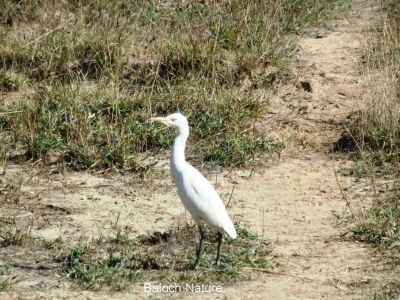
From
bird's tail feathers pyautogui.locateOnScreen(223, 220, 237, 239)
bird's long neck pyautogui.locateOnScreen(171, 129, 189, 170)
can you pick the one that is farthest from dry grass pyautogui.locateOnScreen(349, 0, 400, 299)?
bird's long neck pyautogui.locateOnScreen(171, 129, 189, 170)

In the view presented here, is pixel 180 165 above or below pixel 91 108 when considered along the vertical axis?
above

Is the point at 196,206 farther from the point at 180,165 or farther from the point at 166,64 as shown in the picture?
the point at 166,64

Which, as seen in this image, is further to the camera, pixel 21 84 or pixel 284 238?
pixel 21 84

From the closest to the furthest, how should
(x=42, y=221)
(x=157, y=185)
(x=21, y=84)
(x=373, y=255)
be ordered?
(x=373, y=255) < (x=42, y=221) < (x=157, y=185) < (x=21, y=84)

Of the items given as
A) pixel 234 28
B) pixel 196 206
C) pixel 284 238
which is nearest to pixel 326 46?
pixel 234 28

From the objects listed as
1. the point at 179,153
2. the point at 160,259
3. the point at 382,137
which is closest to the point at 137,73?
the point at 382,137

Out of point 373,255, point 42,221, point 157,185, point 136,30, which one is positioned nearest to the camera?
point 373,255

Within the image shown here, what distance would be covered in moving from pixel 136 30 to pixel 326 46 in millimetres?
1804

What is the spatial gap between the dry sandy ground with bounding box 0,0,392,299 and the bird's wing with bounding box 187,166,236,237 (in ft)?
1.19

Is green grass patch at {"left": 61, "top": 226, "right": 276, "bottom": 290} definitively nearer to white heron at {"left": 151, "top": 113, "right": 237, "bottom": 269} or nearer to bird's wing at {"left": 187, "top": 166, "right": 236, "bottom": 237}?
white heron at {"left": 151, "top": 113, "right": 237, "bottom": 269}

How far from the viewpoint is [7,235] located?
6.68 metres

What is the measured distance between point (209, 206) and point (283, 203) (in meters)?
1.50

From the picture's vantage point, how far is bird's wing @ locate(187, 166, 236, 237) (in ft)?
19.9

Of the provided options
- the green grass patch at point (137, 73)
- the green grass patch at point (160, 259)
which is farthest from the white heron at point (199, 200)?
the green grass patch at point (137, 73)
